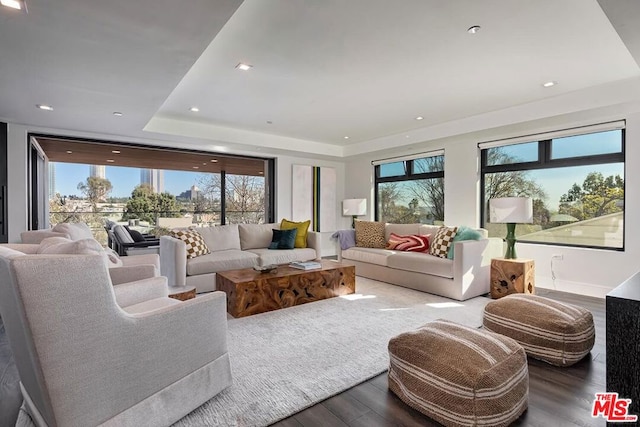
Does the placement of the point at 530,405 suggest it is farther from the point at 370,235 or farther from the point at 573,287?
the point at 370,235

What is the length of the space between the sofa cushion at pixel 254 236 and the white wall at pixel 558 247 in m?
3.08

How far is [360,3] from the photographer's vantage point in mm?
2139

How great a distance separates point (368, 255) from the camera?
4.98 metres

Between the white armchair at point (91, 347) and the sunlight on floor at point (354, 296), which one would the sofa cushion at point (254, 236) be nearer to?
the sunlight on floor at point (354, 296)

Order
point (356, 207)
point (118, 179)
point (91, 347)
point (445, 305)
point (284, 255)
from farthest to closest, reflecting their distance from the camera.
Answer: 1. point (118, 179)
2. point (356, 207)
3. point (284, 255)
4. point (445, 305)
5. point (91, 347)

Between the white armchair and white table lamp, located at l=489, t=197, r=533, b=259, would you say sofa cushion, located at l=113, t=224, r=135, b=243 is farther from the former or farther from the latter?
white table lamp, located at l=489, t=197, r=533, b=259

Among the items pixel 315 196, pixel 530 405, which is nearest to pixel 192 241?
pixel 315 196

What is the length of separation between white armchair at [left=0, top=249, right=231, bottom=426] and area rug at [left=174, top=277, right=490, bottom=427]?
28 cm

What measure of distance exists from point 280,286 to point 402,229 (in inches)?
102

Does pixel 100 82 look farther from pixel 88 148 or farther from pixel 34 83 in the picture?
pixel 88 148

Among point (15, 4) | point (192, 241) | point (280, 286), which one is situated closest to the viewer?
point (15, 4)

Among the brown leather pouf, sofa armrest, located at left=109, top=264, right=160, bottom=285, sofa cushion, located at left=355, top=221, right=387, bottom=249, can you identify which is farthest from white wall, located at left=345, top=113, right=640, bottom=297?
sofa armrest, located at left=109, top=264, right=160, bottom=285

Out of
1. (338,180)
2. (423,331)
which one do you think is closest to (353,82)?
(423,331)

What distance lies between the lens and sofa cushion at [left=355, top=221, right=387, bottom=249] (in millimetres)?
5340
